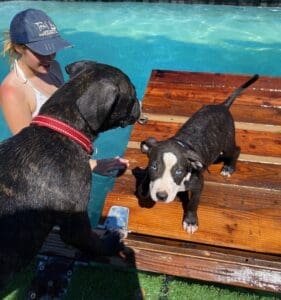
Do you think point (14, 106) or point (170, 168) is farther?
point (14, 106)

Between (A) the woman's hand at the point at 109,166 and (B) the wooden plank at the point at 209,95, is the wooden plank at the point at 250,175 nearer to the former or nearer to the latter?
(A) the woman's hand at the point at 109,166

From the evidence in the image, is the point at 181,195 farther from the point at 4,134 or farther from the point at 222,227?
the point at 4,134

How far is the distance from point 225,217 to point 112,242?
1108 mm

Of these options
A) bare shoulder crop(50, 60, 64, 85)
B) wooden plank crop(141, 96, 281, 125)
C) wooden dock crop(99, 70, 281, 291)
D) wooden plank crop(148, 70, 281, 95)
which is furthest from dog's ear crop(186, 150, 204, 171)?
wooden plank crop(148, 70, 281, 95)

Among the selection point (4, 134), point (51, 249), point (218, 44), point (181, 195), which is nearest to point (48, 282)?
point (51, 249)

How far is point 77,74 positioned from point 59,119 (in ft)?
1.46

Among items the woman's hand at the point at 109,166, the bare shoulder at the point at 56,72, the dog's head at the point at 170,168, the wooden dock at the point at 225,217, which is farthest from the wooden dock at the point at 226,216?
the bare shoulder at the point at 56,72

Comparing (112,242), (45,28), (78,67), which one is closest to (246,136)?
(112,242)

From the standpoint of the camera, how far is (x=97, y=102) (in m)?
2.90

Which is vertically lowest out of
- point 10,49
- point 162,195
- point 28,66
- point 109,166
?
point 109,166

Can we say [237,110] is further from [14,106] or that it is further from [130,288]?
[14,106]

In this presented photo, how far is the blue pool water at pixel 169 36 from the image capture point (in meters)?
10.8

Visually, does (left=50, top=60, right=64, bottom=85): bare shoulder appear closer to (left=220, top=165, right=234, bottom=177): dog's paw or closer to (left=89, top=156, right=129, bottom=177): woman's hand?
(left=89, top=156, right=129, bottom=177): woman's hand

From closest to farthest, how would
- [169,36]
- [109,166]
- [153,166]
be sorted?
[153,166]
[109,166]
[169,36]
